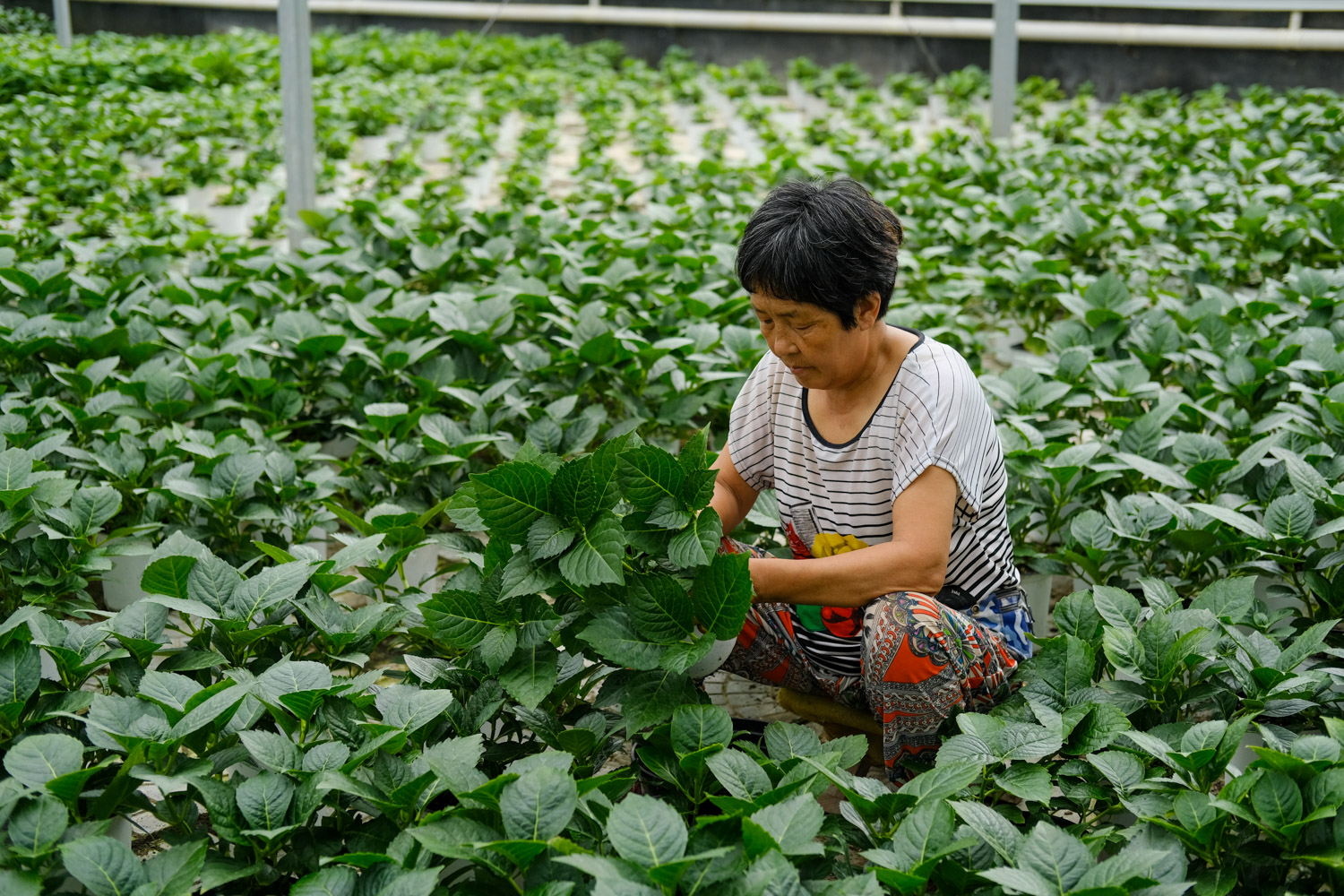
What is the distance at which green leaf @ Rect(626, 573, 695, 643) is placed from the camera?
5.56ft

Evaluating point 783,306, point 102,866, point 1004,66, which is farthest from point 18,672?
point 1004,66

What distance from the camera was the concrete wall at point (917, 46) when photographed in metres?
8.36

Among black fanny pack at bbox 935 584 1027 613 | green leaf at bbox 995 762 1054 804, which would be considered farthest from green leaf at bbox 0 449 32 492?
green leaf at bbox 995 762 1054 804

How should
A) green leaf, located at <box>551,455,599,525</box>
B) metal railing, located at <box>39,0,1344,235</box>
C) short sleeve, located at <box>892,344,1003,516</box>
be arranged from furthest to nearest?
1. metal railing, located at <box>39,0,1344,235</box>
2. short sleeve, located at <box>892,344,1003,516</box>
3. green leaf, located at <box>551,455,599,525</box>

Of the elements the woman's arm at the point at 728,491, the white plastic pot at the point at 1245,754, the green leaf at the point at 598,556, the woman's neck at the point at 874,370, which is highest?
the woman's neck at the point at 874,370

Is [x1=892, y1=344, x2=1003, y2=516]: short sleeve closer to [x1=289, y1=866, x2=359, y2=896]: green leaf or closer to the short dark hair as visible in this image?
the short dark hair

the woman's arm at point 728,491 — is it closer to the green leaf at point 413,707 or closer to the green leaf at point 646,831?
the green leaf at point 413,707

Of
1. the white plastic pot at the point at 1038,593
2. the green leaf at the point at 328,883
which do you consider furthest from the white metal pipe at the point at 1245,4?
the green leaf at the point at 328,883

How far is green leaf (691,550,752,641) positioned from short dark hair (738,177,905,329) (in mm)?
369

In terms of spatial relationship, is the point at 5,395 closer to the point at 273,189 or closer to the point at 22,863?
the point at 22,863

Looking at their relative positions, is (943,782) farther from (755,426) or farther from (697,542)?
(755,426)

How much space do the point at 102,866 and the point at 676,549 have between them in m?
0.82

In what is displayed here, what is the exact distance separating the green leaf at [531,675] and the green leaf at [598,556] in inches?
5.4

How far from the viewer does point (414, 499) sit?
8.73ft
